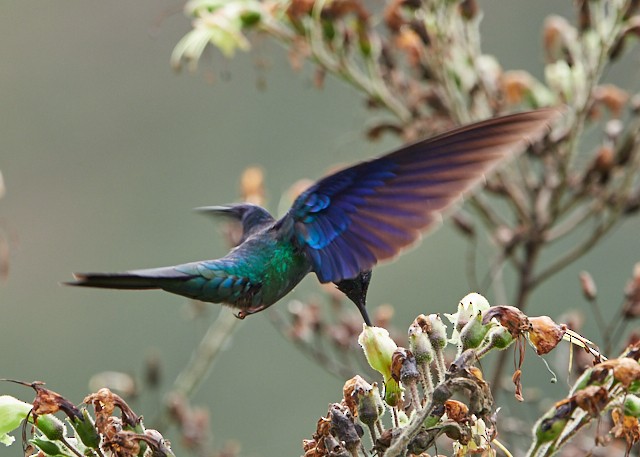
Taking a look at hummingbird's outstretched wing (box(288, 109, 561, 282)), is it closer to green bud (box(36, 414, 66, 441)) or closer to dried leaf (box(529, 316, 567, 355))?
dried leaf (box(529, 316, 567, 355))

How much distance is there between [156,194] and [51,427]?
9.77 m

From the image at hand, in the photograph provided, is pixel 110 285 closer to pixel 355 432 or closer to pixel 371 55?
pixel 355 432

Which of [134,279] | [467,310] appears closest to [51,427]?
[134,279]

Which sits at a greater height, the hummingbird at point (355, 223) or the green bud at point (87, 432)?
the hummingbird at point (355, 223)

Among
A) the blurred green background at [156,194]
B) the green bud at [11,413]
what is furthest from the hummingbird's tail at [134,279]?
the blurred green background at [156,194]

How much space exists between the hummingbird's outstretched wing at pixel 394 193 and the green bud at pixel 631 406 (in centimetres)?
48

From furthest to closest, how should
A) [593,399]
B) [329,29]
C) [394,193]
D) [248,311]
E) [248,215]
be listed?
1. [329,29]
2. [248,215]
3. [248,311]
4. [394,193]
5. [593,399]

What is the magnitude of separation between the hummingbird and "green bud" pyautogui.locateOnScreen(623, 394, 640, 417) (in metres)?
0.48

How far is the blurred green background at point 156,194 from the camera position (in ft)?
32.1

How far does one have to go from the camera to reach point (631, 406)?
2234 millimetres

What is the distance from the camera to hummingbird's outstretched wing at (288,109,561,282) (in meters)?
2.38

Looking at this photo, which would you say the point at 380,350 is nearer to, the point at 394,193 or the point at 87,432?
the point at 394,193

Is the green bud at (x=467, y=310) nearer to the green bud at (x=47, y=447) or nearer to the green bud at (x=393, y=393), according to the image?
the green bud at (x=393, y=393)

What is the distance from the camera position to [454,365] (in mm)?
2189
